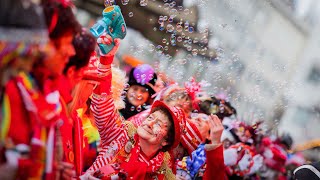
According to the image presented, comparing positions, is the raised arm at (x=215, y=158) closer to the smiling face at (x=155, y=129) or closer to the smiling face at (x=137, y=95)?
the smiling face at (x=155, y=129)

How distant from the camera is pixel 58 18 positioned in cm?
122

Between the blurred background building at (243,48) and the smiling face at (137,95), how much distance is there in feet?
0.48

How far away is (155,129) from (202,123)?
0.46 metres

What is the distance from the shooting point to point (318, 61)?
5.50 m

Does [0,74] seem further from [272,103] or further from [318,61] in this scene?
[318,61]

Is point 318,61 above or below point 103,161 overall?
below

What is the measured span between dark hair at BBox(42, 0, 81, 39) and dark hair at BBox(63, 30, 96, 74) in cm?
7

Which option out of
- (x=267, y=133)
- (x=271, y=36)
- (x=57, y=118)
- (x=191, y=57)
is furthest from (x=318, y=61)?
(x=57, y=118)

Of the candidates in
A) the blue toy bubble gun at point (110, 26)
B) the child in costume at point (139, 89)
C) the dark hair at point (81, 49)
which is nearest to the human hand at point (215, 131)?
the child in costume at point (139, 89)

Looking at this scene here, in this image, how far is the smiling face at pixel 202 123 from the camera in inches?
93.1

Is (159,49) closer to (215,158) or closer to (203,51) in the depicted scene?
(203,51)

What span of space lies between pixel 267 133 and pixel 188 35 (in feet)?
3.86

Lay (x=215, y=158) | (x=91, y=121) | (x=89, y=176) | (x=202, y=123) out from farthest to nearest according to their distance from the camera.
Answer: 1. (x=202, y=123)
2. (x=91, y=121)
3. (x=215, y=158)
4. (x=89, y=176)

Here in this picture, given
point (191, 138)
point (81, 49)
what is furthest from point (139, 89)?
point (81, 49)
